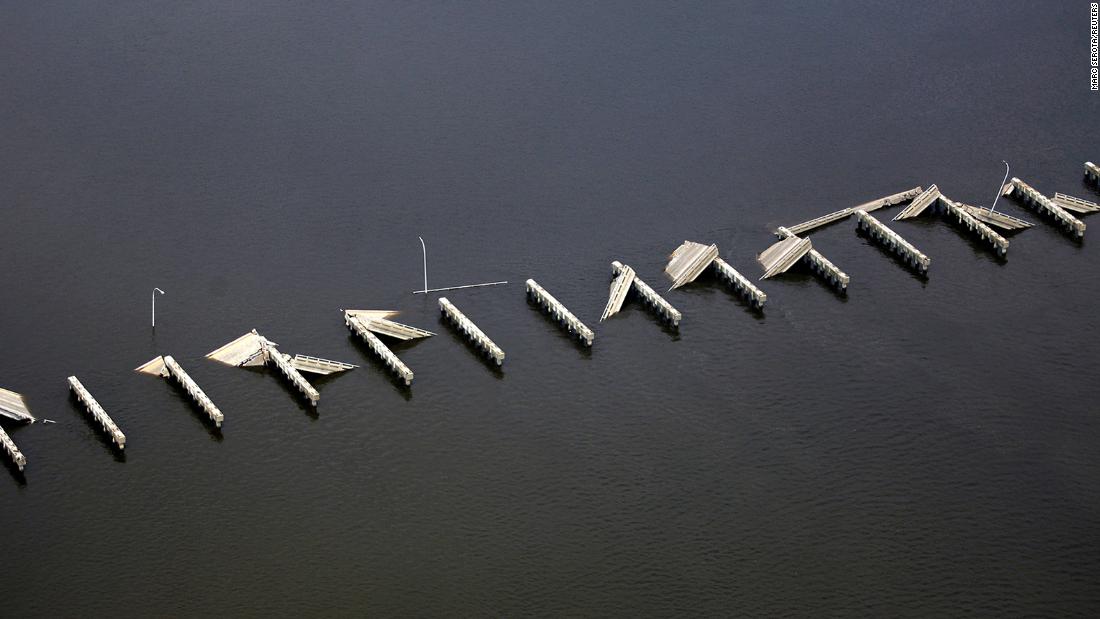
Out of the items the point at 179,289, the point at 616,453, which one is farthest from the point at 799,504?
the point at 179,289

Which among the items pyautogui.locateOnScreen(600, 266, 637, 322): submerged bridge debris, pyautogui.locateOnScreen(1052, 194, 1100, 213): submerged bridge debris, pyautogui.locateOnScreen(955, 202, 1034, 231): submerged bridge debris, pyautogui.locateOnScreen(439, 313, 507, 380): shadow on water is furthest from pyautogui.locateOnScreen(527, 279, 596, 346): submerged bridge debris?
pyautogui.locateOnScreen(1052, 194, 1100, 213): submerged bridge debris

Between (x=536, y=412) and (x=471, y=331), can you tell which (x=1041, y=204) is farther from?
(x=471, y=331)

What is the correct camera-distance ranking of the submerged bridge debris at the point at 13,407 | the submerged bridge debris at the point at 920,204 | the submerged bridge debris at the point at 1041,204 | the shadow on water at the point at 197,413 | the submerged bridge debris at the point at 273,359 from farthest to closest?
the submerged bridge debris at the point at 920,204
the submerged bridge debris at the point at 1041,204
the submerged bridge debris at the point at 273,359
the submerged bridge debris at the point at 13,407
the shadow on water at the point at 197,413

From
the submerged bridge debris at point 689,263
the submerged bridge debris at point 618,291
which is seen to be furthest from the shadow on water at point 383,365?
the submerged bridge debris at point 689,263

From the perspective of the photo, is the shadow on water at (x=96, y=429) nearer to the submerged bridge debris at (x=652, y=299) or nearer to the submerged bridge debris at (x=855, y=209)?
the submerged bridge debris at (x=652, y=299)

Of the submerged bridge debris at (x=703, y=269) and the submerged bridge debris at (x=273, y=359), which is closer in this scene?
the submerged bridge debris at (x=273, y=359)

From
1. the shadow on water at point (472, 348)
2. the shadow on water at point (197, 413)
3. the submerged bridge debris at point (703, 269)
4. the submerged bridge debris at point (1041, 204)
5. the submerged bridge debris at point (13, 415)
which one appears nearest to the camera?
the submerged bridge debris at point (13, 415)
